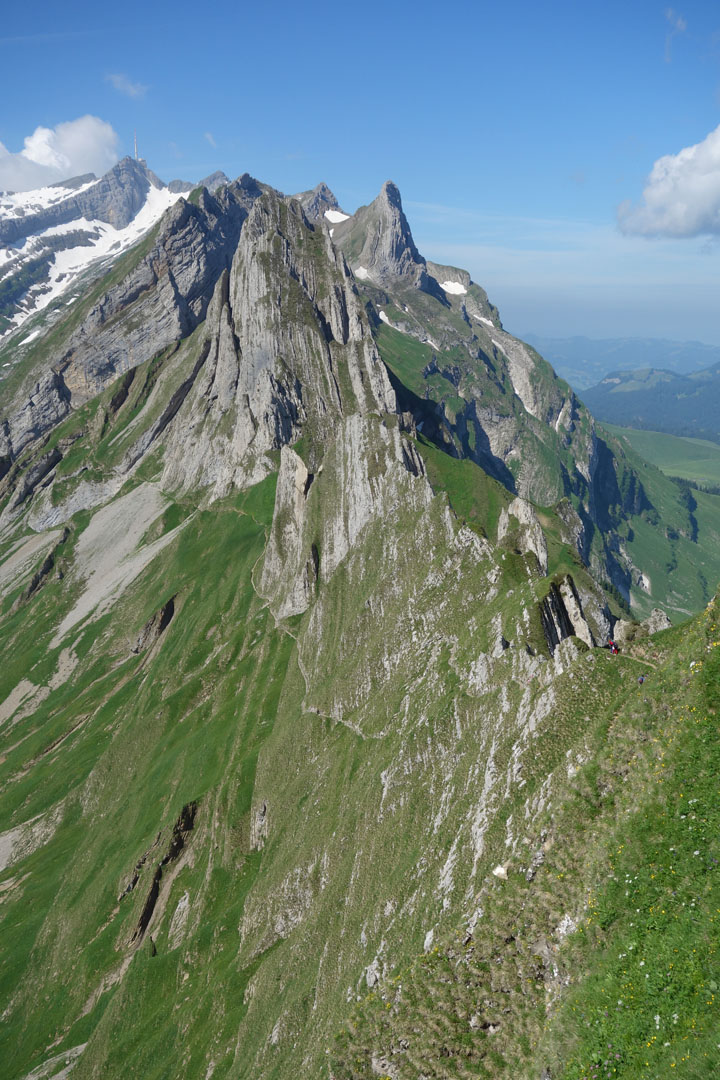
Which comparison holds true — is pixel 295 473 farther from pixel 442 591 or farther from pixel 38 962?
pixel 38 962

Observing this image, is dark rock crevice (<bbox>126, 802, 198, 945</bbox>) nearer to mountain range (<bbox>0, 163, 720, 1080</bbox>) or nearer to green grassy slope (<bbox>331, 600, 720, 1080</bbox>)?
mountain range (<bbox>0, 163, 720, 1080</bbox>)

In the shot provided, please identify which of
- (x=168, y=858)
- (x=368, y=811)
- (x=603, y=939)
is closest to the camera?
(x=603, y=939)

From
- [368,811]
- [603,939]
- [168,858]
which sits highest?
Answer: [603,939]

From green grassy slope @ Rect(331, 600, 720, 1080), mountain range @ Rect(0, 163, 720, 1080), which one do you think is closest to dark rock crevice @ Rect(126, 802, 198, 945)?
mountain range @ Rect(0, 163, 720, 1080)

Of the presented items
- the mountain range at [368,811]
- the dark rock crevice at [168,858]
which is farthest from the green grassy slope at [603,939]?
the dark rock crevice at [168,858]

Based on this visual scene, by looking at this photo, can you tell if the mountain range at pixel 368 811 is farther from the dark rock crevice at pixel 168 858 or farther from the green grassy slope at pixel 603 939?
the dark rock crevice at pixel 168 858

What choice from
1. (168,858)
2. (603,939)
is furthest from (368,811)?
(168,858)

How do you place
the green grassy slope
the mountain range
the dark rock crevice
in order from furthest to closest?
the dark rock crevice → the mountain range → the green grassy slope

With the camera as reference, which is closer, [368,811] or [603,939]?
[603,939]

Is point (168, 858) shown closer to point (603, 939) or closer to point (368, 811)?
point (368, 811)

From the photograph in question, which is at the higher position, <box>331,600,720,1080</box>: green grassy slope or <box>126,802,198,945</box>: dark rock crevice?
<box>331,600,720,1080</box>: green grassy slope

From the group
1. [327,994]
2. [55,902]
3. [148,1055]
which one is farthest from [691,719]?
[55,902]
